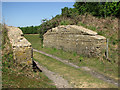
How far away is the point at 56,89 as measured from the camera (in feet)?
19.9

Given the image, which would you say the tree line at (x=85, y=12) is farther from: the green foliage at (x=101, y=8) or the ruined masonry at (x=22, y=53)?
the ruined masonry at (x=22, y=53)

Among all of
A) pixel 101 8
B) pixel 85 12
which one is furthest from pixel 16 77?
A: pixel 85 12

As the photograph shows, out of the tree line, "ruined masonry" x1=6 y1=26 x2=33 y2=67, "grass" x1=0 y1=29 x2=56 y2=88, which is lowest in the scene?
"grass" x1=0 y1=29 x2=56 y2=88

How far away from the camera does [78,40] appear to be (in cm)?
1339

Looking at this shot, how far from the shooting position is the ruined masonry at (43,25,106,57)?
11609mm

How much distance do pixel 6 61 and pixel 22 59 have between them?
33.1 inches

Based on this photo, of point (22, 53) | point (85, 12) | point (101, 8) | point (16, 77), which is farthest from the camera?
point (85, 12)

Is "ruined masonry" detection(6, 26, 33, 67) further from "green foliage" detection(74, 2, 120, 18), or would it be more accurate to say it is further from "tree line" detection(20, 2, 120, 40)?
"green foliage" detection(74, 2, 120, 18)

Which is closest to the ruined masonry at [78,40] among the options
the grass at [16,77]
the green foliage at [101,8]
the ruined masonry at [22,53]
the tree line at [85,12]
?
the tree line at [85,12]

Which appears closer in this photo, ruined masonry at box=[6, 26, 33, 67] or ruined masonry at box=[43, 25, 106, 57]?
ruined masonry at box=[6, 26, 33, 67]

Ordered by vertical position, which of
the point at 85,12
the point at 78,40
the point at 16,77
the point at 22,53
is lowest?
the point at 16,77

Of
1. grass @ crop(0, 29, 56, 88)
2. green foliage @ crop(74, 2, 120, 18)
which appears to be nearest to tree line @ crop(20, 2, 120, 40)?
green foliage @ crop(74, 2, 120, 18)

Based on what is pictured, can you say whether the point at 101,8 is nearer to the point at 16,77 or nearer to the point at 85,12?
the point at 85,12

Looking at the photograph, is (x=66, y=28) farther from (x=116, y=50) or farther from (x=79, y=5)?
(x=79, y=5)
